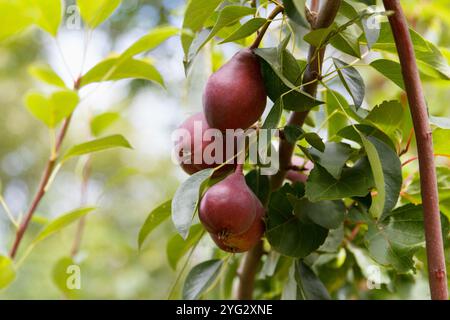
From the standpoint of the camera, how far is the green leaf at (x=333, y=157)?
480mm

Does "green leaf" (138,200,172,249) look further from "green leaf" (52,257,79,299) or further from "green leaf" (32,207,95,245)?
"green leaf" (52,257,79,299)

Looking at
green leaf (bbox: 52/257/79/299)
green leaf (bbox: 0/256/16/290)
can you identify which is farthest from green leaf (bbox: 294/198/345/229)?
green leaf (bbox: 52/257/79/299)

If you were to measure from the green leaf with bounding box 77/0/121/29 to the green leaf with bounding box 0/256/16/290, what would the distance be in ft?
0.92

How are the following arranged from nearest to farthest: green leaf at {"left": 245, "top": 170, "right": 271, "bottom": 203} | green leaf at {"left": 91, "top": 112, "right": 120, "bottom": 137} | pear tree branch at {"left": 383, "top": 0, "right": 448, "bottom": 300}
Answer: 1. pear tree branch at {"left": 383, "top": 0, "right": 448, "bottom": 300}
2. green leaf at {"left": 245, "top": 170, "right": 271, "bottom": 203}
3. green leaf at {"left": 91, "top": 112, "right": 120, "bottom": 137}

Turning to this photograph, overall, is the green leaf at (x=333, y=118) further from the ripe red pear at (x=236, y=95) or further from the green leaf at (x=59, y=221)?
the green leaf at (x=59, y=221)

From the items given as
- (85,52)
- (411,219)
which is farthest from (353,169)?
(85,52)

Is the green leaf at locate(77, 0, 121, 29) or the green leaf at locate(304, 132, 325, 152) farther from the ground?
the green leaf at locate(77, 0, 121, 29)

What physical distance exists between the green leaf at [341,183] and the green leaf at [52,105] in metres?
0.29

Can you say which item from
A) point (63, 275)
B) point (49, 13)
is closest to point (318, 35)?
point (49, 13)

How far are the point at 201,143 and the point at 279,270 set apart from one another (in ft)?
0.80

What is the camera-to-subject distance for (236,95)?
46 centimetres

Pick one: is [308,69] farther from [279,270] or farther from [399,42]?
[279,270]

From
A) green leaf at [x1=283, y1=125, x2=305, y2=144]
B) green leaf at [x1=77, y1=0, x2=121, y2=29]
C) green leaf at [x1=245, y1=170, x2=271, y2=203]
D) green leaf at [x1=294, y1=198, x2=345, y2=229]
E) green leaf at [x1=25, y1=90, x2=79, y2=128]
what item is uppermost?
green leaf at [x1=77, y1=0, x2=121, y2=29]

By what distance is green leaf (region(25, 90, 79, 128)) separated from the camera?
633 mm
